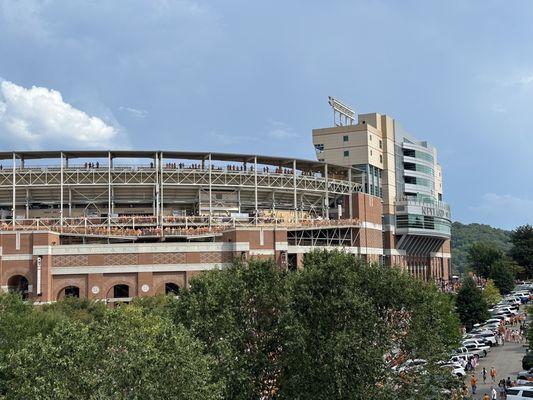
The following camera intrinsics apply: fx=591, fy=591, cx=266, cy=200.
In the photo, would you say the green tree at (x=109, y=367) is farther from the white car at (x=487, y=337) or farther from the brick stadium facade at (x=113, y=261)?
the white car at (x=487, y=337)

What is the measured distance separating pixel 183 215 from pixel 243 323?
49.2m

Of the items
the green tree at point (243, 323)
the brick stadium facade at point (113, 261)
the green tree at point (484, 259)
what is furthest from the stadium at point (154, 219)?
the green tree at point (484, 259)

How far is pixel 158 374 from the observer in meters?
21.5

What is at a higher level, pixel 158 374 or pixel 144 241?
pixel 144 241

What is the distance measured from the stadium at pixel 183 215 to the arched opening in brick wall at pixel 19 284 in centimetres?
14

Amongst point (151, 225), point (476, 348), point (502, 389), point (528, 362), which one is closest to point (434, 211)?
point (476, 348)

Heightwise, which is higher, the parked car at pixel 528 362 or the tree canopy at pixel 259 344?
the tree canopy at pixel 259 344

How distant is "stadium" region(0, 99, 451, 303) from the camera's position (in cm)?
6512

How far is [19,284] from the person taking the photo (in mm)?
65000

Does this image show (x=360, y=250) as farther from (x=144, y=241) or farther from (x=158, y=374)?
(x=158, y=374)

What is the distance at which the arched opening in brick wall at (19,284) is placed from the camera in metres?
63.7

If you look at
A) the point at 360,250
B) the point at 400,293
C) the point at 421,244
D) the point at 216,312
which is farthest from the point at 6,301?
the point at 421,244

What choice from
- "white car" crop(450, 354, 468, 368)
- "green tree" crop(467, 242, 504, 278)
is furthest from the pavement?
"green tree" crop(467, 242, 504, 278)

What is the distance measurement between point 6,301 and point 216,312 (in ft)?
67.1
